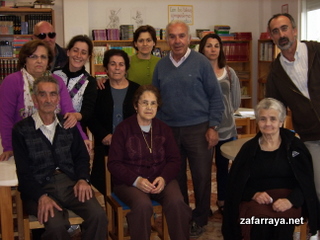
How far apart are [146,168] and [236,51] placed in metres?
5.43

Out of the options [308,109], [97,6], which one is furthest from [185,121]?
[97,6]

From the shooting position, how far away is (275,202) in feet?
7.80

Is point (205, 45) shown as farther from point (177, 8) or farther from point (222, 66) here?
point (177, 8)

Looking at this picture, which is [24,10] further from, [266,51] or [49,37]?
[266,51]

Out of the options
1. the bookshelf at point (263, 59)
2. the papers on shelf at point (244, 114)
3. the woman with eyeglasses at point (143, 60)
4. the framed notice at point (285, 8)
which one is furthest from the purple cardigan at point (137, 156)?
the framed notice at point (285, 8)

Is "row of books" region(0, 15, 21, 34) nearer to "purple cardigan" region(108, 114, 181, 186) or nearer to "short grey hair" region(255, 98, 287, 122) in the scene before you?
"purple cardigan" region(108, 114, 181, 186)

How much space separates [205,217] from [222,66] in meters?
1.24

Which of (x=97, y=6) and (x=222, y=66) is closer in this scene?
(x=222, y=66)

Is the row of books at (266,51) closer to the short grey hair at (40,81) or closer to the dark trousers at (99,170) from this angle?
the dark trousers at (99,170)

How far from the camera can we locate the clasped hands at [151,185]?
2.63 metres

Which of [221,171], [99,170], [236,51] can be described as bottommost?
[221,171]

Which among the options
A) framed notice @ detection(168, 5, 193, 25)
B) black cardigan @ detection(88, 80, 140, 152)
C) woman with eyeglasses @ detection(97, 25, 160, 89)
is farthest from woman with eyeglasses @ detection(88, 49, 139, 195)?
framed notice @ detection(168, 5, 193, 25)

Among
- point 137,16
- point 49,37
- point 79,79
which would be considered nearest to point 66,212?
point 79,79

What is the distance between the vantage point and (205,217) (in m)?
3.21
